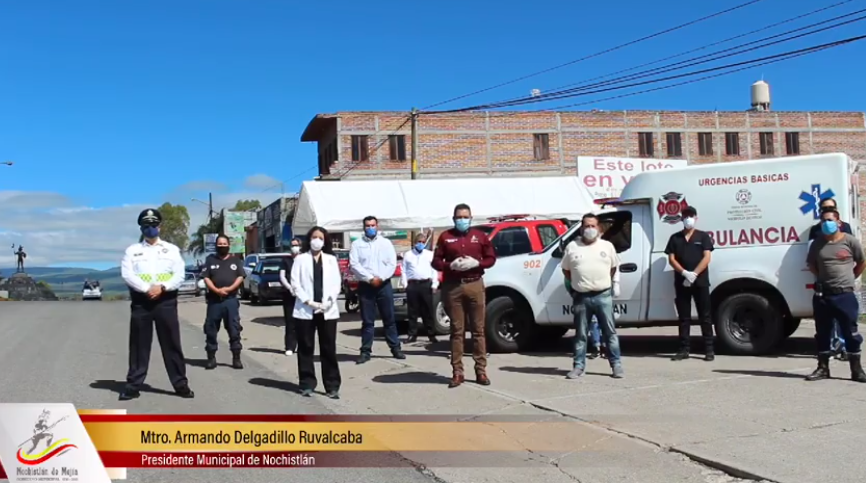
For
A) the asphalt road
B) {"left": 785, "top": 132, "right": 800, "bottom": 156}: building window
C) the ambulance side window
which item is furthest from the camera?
{"left": 785, "top": 132, "right": 800, "bottom": 156}: building window

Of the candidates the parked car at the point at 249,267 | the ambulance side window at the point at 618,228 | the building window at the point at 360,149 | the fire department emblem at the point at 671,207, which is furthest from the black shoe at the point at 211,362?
the building window at the point at 360,149

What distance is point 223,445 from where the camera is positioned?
6.40 meters

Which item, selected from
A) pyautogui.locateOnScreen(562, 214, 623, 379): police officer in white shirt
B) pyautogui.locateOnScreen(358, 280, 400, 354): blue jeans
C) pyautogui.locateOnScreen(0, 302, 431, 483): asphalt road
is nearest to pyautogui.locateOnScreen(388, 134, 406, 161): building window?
pyautogui.locateOnScreen(0, 302, 431, 483): asphalt road

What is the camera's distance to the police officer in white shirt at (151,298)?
27.8 ft

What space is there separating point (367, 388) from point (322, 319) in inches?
49.9

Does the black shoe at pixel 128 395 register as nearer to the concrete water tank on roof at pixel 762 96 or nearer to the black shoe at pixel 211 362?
the black shoe at pixel 211 362

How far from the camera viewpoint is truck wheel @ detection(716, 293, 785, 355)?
1057cm

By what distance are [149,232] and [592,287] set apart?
187 inches

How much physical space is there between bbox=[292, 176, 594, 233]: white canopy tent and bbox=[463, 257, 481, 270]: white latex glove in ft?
33.8

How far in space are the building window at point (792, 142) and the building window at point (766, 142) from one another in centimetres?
92

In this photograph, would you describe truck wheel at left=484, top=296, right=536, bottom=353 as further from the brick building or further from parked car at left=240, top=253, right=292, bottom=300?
the brick building

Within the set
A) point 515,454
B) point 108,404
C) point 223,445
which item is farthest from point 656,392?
point 108,404

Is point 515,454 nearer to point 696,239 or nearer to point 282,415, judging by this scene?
point 282,415

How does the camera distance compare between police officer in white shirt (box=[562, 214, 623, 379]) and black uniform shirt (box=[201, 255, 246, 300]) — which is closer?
police officer in white shirt (box=[562, 214, 623, 379])
